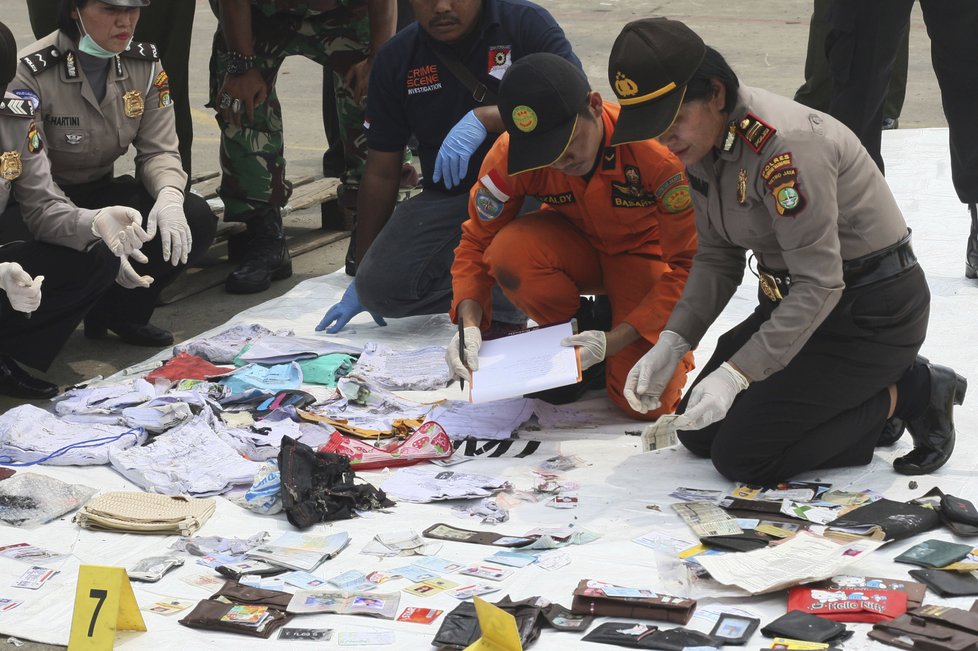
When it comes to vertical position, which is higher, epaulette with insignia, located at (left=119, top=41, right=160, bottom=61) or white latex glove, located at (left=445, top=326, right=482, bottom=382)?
epaulette with insignia, located at (left=119, top=41, right=160, bottom=61)

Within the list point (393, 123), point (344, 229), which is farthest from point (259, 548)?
point (344, 229)

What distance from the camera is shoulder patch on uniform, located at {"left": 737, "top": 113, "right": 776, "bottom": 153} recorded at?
8.32ft

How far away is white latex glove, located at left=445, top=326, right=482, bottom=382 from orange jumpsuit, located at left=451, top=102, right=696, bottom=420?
0.19 m

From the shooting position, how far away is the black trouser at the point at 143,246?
3977 millimetres

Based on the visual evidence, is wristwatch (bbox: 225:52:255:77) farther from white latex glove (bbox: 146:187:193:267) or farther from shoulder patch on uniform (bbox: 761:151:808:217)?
shoulder patch on uniform (bbox: 761:151:808:217)

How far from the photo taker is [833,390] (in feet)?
9.12

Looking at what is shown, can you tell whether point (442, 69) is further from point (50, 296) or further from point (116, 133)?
point (50, 296)

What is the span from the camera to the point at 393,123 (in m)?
4.07

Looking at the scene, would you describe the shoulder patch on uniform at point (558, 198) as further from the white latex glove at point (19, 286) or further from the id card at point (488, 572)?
the white latex glove at point (19, 286)

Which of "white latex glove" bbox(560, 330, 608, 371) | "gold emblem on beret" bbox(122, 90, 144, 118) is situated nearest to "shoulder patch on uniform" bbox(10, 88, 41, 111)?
"gold emblem on beret" bbox(122, 90, 144, 118)

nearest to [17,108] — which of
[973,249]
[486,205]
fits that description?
[486,205]

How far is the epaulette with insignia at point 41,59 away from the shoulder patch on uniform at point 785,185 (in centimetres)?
232

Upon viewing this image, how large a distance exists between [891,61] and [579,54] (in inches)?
209

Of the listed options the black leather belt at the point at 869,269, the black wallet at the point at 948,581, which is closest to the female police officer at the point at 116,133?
the black leather belt at the point at 869,269
